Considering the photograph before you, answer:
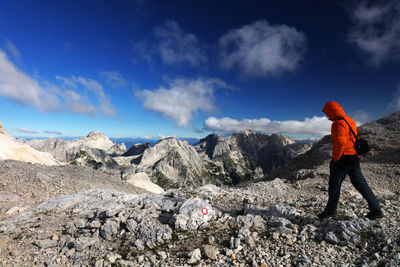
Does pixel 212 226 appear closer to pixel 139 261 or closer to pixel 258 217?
pixel 258 217

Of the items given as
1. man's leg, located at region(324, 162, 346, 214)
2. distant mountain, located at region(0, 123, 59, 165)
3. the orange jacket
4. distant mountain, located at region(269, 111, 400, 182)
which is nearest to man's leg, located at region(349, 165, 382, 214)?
man's leg, located at region(324, 162, 346, 214)

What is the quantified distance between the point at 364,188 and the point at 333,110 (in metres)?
2.78

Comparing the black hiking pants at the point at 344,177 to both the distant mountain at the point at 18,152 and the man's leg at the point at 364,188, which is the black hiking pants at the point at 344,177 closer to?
the man's leg at the point at 364,188

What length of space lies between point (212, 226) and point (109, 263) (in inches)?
139

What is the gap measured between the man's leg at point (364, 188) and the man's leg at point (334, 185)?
0.30m

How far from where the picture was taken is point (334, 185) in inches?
257

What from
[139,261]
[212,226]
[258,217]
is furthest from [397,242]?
[139,261]

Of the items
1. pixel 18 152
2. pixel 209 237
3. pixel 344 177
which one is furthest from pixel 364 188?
pixel 18 152

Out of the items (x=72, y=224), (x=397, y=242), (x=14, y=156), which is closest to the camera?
(x=397, y=242)

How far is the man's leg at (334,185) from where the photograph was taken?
20.8 ft

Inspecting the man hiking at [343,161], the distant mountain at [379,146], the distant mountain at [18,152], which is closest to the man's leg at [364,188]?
the man hiking at [343,161]

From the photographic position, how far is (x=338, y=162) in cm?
641

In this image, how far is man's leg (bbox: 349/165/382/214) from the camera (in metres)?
5.80

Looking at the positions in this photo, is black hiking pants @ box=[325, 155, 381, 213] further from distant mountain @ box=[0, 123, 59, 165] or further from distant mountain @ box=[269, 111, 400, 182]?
distant mountain @ box=[0, 123, 59, 165]
